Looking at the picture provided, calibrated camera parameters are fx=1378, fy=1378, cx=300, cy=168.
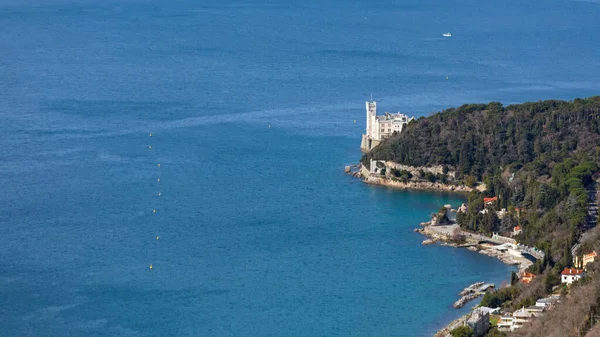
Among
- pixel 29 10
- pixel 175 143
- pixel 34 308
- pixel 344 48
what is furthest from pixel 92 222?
pixel 29 10

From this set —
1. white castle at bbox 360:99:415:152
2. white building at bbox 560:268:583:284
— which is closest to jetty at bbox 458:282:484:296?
white building at bbox 560:268:583:284

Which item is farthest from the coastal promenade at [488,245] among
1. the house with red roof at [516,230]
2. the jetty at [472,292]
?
the jetty at [472,292]

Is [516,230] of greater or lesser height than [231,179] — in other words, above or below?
below

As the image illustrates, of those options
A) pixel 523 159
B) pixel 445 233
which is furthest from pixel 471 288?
pixel 523 159

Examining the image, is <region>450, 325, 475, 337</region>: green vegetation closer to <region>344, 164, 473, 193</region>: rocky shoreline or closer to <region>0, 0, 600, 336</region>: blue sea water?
<region>0, 0, 600, 336</region>: blue sea water

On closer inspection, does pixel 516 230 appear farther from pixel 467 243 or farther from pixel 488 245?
pixel 467 243

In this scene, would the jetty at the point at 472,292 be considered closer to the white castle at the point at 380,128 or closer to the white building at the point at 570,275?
the white building at the point at 570,275

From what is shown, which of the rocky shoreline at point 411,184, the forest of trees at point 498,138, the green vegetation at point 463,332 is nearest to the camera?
the green vegetation at point 463,332
